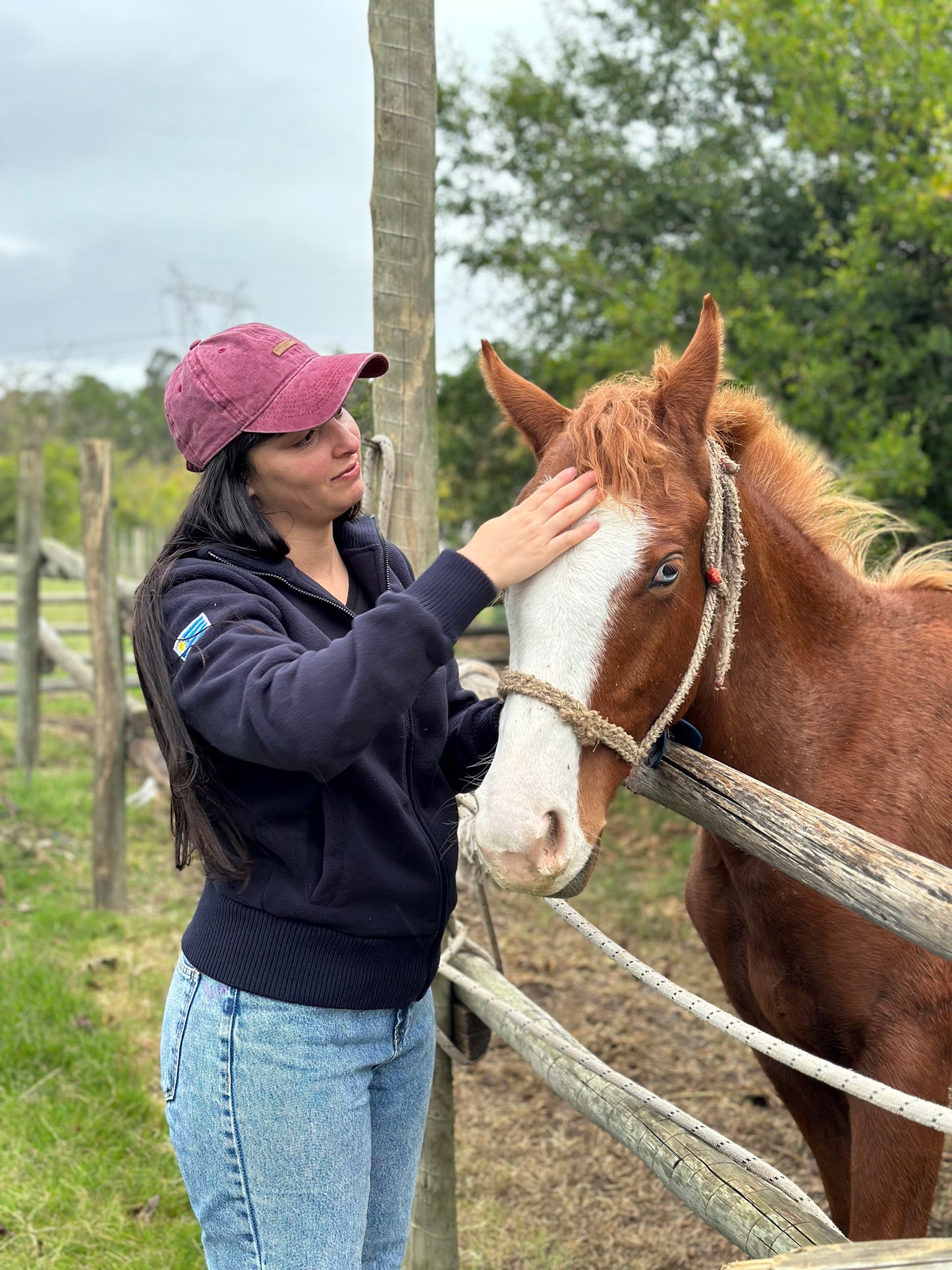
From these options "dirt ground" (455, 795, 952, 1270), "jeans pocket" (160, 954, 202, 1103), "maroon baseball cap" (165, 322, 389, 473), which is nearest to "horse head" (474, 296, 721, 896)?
"maroon baseball cap" (165, 322, 389, 473)

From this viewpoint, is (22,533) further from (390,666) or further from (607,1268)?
(390,666)

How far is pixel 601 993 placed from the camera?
4.79 m

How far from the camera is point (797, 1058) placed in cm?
150

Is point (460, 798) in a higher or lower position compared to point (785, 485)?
→ lower

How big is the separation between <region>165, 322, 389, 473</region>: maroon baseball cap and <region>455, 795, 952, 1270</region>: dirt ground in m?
2.55

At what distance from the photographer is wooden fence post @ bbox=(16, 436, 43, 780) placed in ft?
25.0

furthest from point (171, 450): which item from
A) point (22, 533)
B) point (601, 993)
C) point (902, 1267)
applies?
point (902, 1267)

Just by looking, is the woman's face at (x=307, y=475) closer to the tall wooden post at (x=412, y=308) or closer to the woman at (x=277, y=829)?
the woman at (x=277, y=829)

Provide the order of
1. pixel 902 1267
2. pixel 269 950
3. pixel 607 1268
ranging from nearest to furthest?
pixel 902 1267 → pixel 269 950 → pixel 607 1268

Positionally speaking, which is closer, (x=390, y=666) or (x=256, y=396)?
(x=390, y=666)

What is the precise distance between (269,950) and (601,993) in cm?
351

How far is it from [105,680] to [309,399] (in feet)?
14.2

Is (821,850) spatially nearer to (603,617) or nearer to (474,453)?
(603,617)

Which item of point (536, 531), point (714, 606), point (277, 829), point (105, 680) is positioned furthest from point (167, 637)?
point (105, 680)
